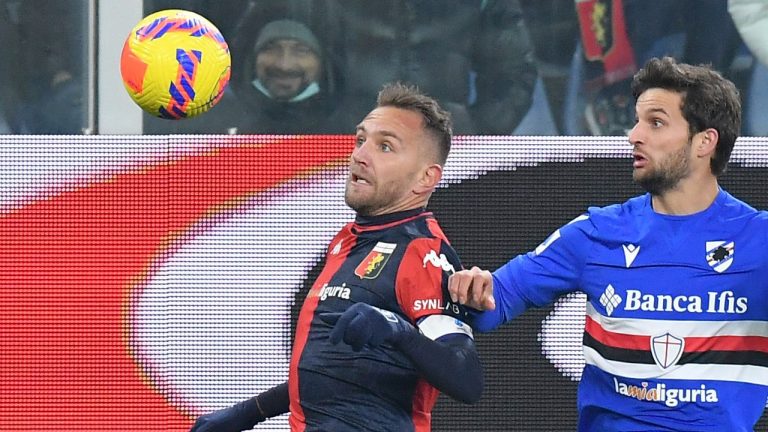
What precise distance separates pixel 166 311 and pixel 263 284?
0.46 m

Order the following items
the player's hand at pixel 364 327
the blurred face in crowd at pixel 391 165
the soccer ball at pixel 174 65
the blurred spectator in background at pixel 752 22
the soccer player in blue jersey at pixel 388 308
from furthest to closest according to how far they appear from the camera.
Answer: the blurred spectator in background at pixel 752 22 → the soccer ball at pixel 174 65 → the blurred face in crowd at pixel 391 165 → the soccer player in blue jersey at pixel 388 308 → the player's hand at pixel 364 327

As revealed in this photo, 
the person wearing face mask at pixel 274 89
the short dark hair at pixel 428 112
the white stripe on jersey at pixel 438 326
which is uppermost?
the person wearing face mask at pixel 274 89

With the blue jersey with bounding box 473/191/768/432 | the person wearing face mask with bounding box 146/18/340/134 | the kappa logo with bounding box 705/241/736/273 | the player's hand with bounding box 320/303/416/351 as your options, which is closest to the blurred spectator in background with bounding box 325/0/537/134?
the person wearing face mask with bounding box 146/18/340/134

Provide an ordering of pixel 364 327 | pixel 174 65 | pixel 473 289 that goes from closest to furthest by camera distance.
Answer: pixel 364 327
pixel 473 289
pixel 174 65

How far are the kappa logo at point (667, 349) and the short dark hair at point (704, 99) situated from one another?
502mm

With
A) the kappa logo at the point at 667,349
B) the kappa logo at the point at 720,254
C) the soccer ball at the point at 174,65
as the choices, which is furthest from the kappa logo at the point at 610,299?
the soccer ball at the point at 174,65

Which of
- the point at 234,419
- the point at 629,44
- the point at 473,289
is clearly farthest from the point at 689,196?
the point at 629,44

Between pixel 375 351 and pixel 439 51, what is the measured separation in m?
2.59

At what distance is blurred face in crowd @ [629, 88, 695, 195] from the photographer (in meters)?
3.54

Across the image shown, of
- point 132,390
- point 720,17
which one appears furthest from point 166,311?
point 720,17

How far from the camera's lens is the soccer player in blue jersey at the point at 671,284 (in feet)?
11.3

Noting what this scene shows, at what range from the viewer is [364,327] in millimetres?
3082

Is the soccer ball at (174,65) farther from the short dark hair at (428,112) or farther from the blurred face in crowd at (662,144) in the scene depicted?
the blurred face in crowd at (662,144)

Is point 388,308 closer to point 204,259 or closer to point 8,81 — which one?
point 204,259
